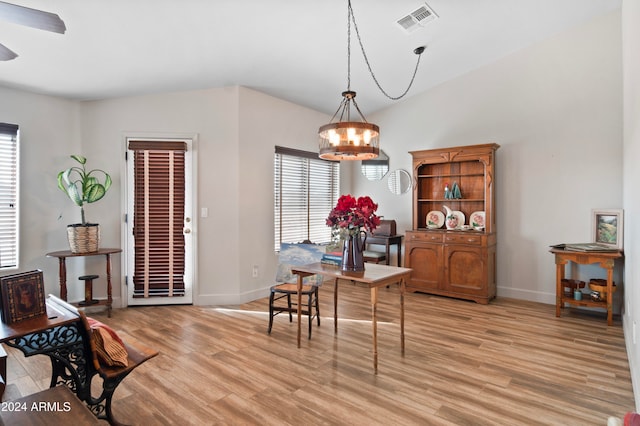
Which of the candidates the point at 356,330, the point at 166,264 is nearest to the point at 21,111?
the point at 166,264

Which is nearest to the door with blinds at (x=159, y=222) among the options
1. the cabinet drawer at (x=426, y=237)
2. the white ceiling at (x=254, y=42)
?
the white ceiling at (x=254, y=42)

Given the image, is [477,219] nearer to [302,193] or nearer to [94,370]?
[302,193]

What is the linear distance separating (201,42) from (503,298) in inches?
186

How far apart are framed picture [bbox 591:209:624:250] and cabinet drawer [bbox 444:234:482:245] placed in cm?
123

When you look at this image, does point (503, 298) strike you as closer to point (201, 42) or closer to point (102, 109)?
point (201, 42)

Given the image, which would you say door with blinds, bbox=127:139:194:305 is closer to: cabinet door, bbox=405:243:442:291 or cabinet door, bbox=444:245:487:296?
→ cabinet door, bbox=405:243:442:291

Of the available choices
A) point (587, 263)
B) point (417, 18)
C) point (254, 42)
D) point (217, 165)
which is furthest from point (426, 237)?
point (254, 42)

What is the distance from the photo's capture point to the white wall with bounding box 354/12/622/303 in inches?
161

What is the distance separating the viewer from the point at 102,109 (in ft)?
14.0

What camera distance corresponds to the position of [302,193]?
5.59m

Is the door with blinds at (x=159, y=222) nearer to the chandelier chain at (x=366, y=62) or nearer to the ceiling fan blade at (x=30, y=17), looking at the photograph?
the chandelier chain at (x=366, y=62)

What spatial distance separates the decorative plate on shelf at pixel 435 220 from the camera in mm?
5258

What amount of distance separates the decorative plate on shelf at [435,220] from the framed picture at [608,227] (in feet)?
5.85

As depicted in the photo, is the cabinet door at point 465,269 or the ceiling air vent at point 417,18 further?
the cabinet door at point 465,269
